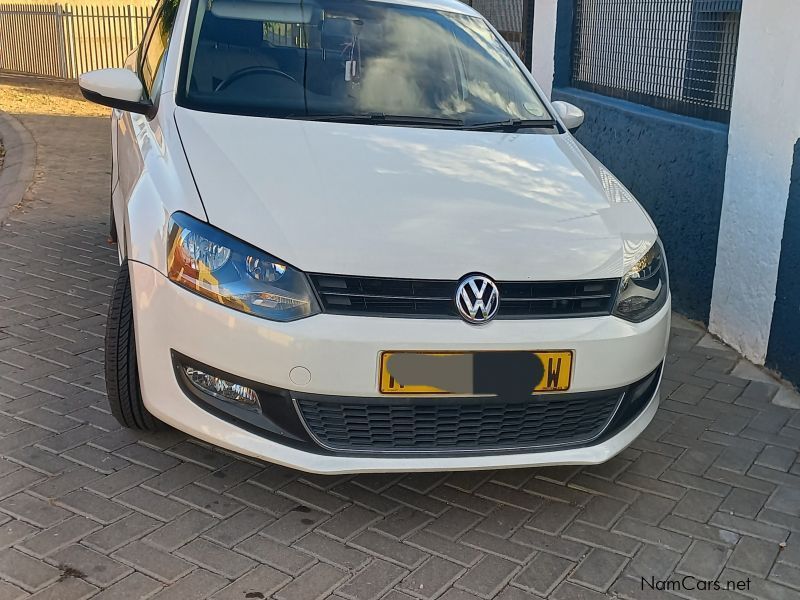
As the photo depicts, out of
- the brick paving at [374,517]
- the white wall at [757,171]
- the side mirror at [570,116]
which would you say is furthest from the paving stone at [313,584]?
the white wall at [757,171]

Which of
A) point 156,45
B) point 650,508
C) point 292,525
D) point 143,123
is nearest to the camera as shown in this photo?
point 292,525

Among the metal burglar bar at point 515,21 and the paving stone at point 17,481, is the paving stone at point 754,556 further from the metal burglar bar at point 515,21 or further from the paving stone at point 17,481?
the metal burglar bar at point 515,21

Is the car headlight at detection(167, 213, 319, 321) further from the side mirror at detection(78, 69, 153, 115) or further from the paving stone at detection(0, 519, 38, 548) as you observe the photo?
the side mirror at detection(78, 69, 153, 115)

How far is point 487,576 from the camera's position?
9.08 ft

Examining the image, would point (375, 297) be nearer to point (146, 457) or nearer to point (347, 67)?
point (146, 457)

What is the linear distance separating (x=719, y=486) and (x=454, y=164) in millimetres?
1565

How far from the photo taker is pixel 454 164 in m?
3.36

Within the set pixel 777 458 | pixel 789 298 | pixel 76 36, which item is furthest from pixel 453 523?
pixel 76 36

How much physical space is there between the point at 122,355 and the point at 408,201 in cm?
117

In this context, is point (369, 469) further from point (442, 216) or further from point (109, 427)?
point (109, 427)

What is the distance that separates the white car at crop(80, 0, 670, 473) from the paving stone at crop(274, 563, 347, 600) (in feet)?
1.02

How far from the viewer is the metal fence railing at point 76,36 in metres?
16.6

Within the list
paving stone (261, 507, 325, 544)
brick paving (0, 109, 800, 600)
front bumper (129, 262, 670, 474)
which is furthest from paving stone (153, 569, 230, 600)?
front bumper (129, 262, 670, 474)

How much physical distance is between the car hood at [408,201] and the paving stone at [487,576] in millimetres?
891
